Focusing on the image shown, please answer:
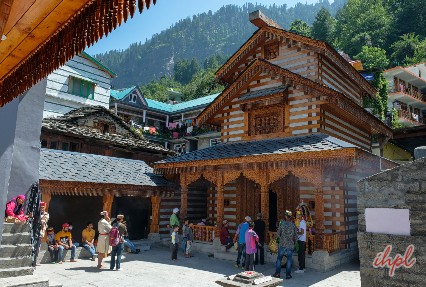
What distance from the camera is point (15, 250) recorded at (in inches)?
341

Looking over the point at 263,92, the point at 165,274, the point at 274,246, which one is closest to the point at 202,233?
the point at 274,246

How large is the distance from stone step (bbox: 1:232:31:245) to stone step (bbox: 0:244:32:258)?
320 millimetres

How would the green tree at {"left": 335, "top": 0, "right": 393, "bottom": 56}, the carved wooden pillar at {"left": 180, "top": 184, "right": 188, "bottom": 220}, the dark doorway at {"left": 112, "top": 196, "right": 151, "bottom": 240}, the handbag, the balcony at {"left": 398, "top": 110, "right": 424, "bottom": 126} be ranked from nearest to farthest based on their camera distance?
the handbag, the carved wooden pillar at {"left": 180, "top": 184, "right": 188, "bottom": 220}, the dark doorway at {"left": 112, "top": 196, "right": 151, "bottom": 240}, the balcony at {"left": 398, "top": 110, "right": 424, "bottom": 126}, the green tree at {"left": 335, "top": 0, "right": 393, "bottom": 56}

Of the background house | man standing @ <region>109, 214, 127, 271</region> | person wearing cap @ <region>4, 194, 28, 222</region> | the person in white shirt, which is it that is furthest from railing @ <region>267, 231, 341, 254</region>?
the background house

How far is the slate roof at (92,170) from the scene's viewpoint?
14.7 meters

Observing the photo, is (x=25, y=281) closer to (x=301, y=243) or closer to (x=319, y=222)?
(x=301, y=243)

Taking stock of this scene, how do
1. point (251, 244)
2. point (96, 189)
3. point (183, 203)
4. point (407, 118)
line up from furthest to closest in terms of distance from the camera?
point (407, 118)
point (183, 203)
point (96, 189)
point (251, 244)

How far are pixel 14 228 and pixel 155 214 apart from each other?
912 centimetres

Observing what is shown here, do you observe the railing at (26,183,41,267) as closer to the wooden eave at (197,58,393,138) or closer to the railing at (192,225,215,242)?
the railing at (192,225,215,242)

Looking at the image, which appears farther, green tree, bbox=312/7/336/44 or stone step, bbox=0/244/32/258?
green tree, bbox=312/7/336/44

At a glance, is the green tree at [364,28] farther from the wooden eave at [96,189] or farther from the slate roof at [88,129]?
the wooden eave at [96,189]

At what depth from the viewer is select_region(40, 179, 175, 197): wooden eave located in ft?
45.3

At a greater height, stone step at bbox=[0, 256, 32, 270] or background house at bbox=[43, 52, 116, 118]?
background house at bbox=[43, 52, 116, 118]

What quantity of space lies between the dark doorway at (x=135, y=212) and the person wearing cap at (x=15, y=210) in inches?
327
